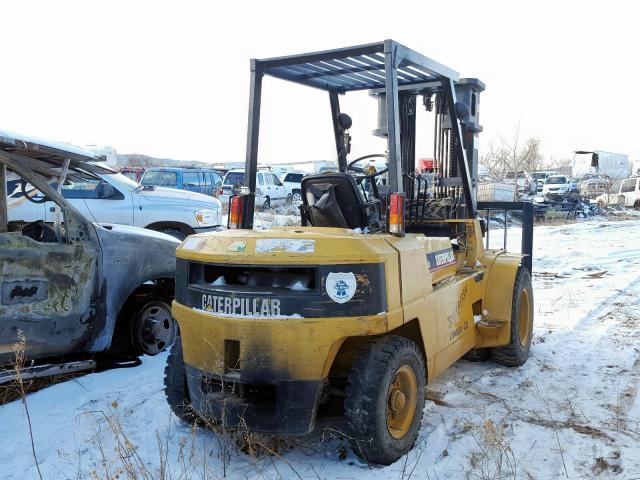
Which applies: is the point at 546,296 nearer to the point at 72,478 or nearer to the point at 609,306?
the point at 609,306

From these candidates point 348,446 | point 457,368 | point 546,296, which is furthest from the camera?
point 546,296

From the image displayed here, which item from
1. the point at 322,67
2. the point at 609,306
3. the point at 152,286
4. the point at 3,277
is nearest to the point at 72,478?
the point at 3,277

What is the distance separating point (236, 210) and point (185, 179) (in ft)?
61.1

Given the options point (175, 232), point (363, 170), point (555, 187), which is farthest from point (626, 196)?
point (363, 170)

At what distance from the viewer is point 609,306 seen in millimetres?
7609

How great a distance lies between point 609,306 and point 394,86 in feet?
18.0

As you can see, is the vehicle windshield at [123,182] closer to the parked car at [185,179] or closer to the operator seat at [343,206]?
the operator seat at [343,206]

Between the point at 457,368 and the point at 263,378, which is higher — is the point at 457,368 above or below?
below

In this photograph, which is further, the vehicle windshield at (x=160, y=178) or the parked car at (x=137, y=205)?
the vehicle windshield at (x=160, y=178)

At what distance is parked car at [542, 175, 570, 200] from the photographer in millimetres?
26791

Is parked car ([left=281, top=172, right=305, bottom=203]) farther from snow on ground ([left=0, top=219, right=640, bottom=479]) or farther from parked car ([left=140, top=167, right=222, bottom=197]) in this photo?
snow on ground ([left=0, top=219, right=640, bottom=479])

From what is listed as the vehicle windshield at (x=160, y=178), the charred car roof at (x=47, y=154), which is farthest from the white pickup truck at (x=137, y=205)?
the vehicle windshield at (x=160, y=178)

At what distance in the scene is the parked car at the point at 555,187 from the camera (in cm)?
2679

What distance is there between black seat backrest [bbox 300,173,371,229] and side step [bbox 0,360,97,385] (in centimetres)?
232
